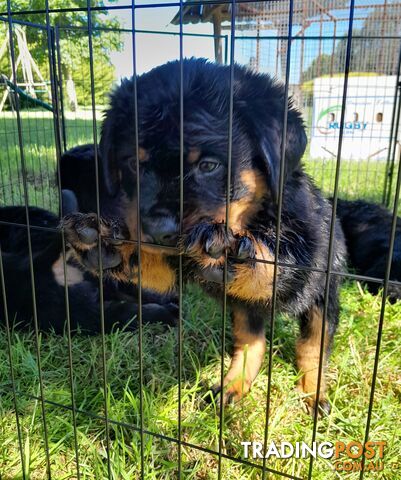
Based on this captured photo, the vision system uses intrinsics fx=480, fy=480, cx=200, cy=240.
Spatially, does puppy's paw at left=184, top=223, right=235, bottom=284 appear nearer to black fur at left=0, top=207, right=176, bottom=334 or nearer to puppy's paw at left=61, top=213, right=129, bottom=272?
puppy's paw at left=61, top=213, right=129, bottom=272

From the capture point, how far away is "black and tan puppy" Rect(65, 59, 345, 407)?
1.68 m

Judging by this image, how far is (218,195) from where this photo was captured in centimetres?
178

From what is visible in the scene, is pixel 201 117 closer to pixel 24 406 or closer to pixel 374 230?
pixel 24 406

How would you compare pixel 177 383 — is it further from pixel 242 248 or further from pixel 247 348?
Result: pixel 242 248

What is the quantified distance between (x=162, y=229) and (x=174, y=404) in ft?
3.00

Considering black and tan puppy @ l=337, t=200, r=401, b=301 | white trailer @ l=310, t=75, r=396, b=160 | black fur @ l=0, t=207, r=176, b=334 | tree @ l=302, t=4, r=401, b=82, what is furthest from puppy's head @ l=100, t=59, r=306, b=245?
tree @ l=302, t=4, r=401, b=82

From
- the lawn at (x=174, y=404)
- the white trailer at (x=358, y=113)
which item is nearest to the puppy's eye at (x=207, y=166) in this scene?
the lawn at (x=174, y=404)

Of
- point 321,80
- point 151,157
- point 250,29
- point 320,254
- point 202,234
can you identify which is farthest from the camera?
point 321,80

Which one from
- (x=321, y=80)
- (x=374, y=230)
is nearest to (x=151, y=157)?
(x=374, y=230)

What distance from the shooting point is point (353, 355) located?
8.05 ft

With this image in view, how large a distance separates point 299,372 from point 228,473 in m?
0.74

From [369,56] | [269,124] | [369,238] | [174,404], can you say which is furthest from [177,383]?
[369,56]

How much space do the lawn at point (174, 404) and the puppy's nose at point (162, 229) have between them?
530mm

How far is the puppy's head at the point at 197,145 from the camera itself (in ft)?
5.69
